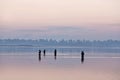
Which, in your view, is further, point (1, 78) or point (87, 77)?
point (87, 77)

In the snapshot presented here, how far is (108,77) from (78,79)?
2.72 metres

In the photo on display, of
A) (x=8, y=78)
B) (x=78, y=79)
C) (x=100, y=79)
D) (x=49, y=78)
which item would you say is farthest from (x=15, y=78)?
(x=100, y=79)

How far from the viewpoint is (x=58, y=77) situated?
2773 centimetres

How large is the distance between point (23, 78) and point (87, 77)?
17.2 feet

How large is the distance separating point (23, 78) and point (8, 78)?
44.7 inches

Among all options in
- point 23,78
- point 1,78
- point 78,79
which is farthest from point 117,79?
point 1,78

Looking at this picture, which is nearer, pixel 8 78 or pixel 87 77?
pixel 8 78

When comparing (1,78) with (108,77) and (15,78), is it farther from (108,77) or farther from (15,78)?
(108,77)

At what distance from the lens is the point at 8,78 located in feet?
86.5

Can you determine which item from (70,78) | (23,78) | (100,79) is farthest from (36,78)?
(100,79)

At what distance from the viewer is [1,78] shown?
2625cm

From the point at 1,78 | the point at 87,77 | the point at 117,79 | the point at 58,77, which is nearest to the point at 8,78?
the point at 1,78

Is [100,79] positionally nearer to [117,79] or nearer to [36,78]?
[117,79]

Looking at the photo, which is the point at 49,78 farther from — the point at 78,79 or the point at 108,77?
the point at 108,77
